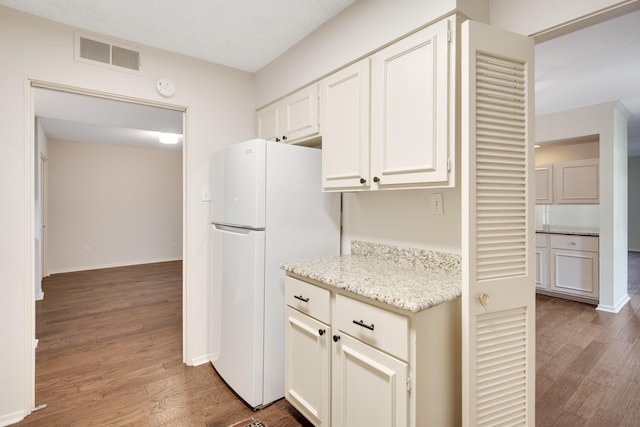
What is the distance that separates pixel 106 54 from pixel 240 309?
1964 mm

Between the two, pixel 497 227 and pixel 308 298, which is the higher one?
pixel 497 227

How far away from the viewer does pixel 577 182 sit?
14.3 feet

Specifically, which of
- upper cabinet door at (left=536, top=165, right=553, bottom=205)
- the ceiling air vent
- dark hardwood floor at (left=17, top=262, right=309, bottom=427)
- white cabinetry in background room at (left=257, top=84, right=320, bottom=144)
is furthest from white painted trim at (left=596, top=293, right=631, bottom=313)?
the ceiling air vent

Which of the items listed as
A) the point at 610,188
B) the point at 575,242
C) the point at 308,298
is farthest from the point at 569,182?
the point at 308,298

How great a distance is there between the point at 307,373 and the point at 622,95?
444 centimetres

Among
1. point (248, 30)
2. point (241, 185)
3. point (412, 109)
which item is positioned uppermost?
point (248, 30)

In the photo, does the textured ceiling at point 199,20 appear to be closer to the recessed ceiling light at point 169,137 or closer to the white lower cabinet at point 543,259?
the recessed ceiling light at point 169,137

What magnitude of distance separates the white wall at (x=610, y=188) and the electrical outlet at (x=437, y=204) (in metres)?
3.42

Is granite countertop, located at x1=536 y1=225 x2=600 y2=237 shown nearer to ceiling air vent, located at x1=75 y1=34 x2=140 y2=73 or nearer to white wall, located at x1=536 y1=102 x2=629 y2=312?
white wall, located at x1=536 y1=102 x2=629 y2=312

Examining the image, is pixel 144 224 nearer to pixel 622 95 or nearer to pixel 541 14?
pixel 541 14

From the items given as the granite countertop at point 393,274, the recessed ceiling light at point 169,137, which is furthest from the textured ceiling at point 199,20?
the recessed ceiling light at point 169,137

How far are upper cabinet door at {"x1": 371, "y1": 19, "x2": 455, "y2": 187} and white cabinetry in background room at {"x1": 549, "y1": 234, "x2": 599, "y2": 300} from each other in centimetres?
385

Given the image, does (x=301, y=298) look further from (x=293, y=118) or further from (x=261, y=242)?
(x=293, y=118)

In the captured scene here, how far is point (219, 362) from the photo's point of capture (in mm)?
2363
